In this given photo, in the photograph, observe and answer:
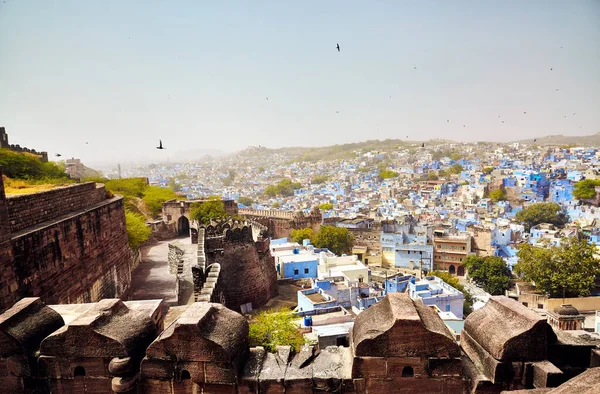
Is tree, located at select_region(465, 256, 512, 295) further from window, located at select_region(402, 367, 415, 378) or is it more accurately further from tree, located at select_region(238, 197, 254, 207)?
tree, located at select_region(238, 197, 254, 207)

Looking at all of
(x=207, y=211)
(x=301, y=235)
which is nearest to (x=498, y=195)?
(x=301, y=235)

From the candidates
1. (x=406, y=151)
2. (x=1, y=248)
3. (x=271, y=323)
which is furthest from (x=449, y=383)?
(x=406, y=151)

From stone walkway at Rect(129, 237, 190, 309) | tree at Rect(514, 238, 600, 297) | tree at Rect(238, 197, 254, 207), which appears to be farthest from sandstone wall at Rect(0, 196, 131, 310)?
tree at Rect(238, 197, 254, 207)

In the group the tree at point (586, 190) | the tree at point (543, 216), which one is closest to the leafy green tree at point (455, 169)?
the tree at point (586, 190)

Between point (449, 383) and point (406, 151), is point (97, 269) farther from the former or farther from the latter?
point (406, 151)

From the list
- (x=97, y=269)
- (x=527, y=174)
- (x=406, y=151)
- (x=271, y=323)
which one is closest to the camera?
(x=97, y=269)

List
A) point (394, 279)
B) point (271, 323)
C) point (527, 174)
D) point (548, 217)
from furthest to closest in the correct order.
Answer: point (527, 174)
point (548, 217)
point (394, 279)
point (271, 323)
